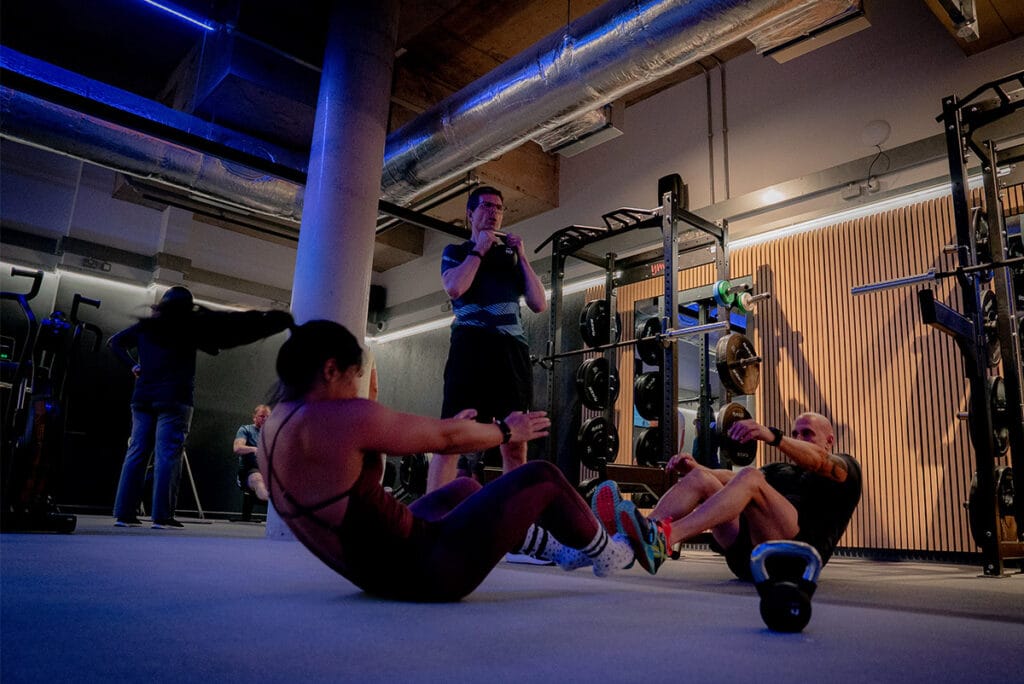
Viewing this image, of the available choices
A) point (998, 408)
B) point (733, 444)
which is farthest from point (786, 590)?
point (733, 444)

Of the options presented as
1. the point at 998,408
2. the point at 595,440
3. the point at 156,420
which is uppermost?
the point at 998,408

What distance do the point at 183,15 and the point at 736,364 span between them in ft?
18.6

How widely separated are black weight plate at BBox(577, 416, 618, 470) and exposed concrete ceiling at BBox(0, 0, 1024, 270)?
115 inches

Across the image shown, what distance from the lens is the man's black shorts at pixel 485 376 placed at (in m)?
3.13

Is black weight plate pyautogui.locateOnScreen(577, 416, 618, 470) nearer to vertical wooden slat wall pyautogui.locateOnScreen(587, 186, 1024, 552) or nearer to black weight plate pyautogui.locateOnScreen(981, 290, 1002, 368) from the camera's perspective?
vertical wooden slat wall pyautogui.locateOnScreen(587, 186, 1024, 552)

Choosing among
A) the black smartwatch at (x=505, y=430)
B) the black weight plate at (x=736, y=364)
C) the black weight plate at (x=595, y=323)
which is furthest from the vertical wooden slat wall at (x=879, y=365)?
the black smartwatch at (x=505, y=430)

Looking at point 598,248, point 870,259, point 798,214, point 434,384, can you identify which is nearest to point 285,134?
point 598,248

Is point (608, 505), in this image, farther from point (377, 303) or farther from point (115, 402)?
point (377, 303)

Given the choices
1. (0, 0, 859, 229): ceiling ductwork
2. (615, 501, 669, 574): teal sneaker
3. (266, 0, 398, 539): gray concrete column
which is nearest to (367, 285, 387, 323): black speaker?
(0, 0, 859, 229): ceiling ductwork

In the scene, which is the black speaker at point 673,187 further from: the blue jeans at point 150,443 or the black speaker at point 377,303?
the black speaker at point 377,303

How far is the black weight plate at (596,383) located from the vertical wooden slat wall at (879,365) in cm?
134

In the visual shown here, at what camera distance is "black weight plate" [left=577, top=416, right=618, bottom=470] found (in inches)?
245

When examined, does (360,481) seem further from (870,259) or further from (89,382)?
(89,382)

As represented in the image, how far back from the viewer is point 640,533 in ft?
7.23
